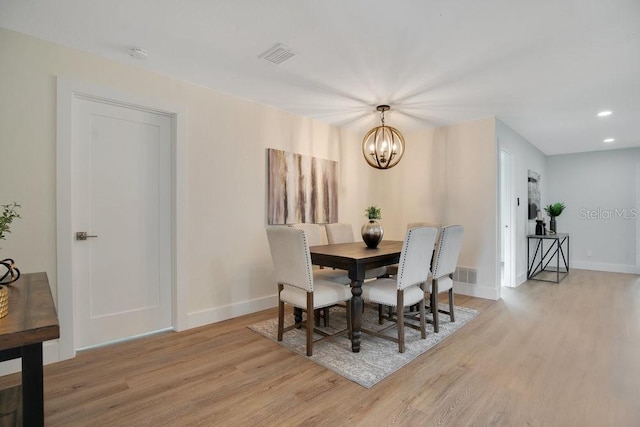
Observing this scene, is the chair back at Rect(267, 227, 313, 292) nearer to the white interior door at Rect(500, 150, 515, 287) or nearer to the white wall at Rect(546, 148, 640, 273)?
the white interior door at Rect(500, 150, 515, 287)

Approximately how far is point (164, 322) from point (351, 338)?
5.88 ft

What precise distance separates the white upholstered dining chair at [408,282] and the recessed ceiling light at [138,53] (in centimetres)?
252

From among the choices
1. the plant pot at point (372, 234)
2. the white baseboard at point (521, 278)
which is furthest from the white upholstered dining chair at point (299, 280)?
the white baseboard at point (521, 278)

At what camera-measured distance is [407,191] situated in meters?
4.90

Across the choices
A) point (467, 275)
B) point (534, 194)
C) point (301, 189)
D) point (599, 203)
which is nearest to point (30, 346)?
point (301, 189)

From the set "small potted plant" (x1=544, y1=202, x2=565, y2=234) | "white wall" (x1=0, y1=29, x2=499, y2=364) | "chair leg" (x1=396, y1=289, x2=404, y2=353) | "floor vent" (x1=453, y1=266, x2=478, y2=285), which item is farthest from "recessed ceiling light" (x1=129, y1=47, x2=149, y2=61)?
"small potted plant" (x1=544, y1=202, x2=565, y2=234)

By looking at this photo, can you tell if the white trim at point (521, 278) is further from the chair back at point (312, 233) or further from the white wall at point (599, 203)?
the chair back at point (312, 233)

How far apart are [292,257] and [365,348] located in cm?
97

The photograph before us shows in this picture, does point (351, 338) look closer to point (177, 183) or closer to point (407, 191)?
point (177, 183)

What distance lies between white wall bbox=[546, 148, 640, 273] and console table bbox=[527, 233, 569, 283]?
36 cm

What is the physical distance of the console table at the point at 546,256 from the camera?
17.7ft

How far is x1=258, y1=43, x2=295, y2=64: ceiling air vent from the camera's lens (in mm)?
2381

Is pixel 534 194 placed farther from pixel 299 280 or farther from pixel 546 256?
pixel 299 280

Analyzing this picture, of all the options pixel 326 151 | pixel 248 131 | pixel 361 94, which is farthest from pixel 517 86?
pixel 248 131
